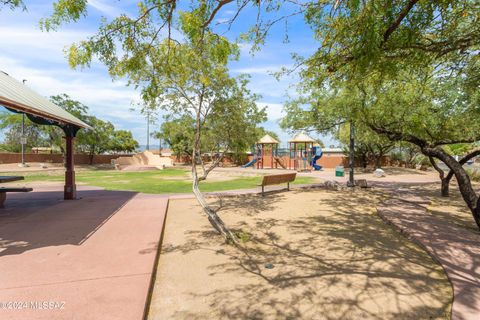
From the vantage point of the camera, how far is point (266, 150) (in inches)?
1363

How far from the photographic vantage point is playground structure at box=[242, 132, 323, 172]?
28.8 m

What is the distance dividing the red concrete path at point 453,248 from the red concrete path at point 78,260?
3768 millimetres

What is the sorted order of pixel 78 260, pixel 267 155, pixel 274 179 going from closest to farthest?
pixel 78 260
pixel 274 179
pixel 267 155

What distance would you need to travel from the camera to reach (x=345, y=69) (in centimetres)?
656

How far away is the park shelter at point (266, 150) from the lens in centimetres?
3086

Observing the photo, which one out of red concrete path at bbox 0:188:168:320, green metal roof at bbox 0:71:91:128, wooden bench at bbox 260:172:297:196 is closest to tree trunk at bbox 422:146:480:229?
wooden bench at bbox 260:172:297:196

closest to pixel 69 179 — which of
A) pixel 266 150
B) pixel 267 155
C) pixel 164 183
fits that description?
pixel 164 183

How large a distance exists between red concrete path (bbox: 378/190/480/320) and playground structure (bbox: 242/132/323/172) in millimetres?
19882

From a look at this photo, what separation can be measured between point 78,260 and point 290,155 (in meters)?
28.0

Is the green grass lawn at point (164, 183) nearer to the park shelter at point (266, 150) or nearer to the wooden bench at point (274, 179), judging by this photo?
the wooden bench at point (274, 179)

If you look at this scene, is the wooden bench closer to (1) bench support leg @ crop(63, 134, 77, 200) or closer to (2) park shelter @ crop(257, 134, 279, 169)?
(1) bench support leg @ crop(63, 134, 77, 200)

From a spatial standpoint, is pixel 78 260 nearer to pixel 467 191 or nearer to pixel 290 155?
pixel 467 191

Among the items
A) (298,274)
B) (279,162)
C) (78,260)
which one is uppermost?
(279,162)

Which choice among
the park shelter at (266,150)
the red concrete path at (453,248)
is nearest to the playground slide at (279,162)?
the park shelter at (266,150)
